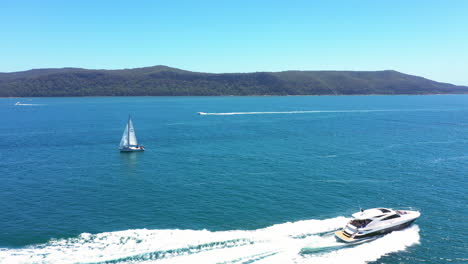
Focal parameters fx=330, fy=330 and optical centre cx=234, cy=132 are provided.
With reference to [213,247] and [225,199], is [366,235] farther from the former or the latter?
[225,199]

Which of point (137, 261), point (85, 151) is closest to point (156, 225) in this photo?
point (137, 261)

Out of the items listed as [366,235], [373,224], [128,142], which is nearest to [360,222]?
[366,235]

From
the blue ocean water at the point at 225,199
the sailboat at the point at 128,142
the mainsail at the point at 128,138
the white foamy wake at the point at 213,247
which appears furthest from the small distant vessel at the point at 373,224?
the mainsail at the point at 128,138

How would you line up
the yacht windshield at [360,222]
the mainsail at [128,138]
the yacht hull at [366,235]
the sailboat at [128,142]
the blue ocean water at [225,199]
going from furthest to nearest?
the mainsail at [128,138] < the sailboat at [128,142] < the yacht windshield at [360,222] < the yacht hull at [366,235] < the blue ocean water at [225,199]

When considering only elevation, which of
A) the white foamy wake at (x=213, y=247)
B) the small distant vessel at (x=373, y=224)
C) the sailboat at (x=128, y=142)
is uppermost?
the sailboat at (x=128, y=142)

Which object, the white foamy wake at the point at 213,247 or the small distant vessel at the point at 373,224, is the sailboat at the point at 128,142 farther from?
the small distant vessel at the point at 373,224

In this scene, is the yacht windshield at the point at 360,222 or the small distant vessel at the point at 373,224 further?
the yacht windshield at the point at 360,222

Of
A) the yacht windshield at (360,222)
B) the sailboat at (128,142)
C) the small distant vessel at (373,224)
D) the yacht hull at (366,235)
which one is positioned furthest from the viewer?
the sailboat at (128,142)
